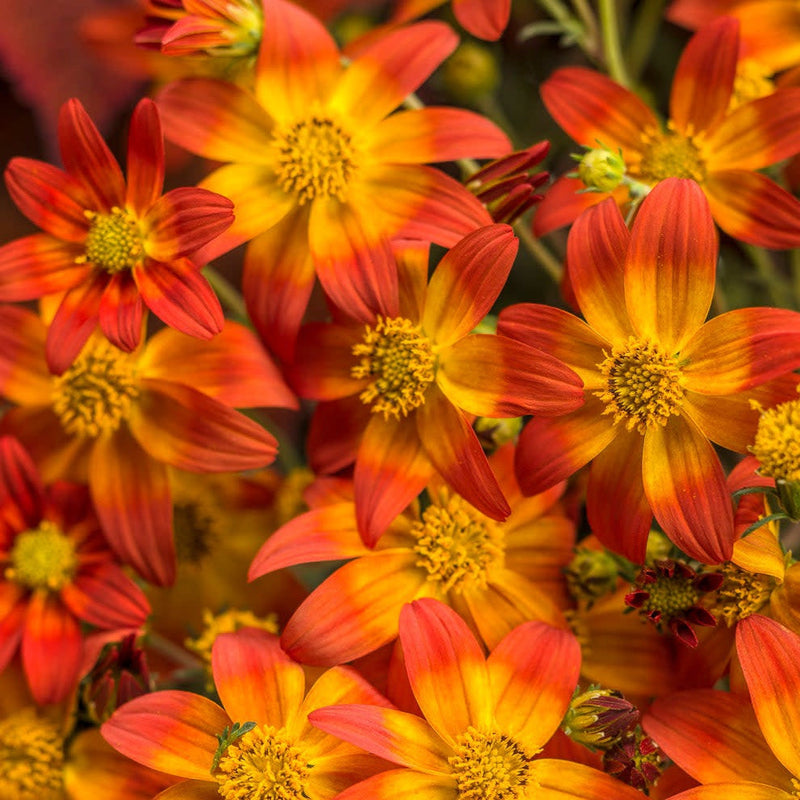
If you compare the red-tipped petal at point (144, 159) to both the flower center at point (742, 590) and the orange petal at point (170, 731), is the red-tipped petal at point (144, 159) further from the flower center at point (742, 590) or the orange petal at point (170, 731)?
the flower center at point (742, 590)

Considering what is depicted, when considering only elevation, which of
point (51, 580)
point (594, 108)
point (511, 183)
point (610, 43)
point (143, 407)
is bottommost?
point (51, 580)

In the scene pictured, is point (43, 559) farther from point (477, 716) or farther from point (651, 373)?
point (651, 373)

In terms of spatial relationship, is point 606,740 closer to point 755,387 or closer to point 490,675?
point 490,675

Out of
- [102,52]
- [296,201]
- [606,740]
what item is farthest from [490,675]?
[102,52]

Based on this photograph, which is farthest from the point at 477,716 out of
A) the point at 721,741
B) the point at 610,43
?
the point at 610,43

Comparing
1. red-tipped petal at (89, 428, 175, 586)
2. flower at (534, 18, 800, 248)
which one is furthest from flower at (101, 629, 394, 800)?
flower at (534, 18, 800, 248)

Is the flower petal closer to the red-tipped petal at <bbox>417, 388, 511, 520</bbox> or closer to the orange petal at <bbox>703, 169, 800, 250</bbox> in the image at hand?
the red-tipped petal at <bbox>417, 388, 511, 520</bbox>

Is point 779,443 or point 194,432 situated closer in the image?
point 779,443

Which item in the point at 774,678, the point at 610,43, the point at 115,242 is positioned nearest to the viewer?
the point at 774,678
